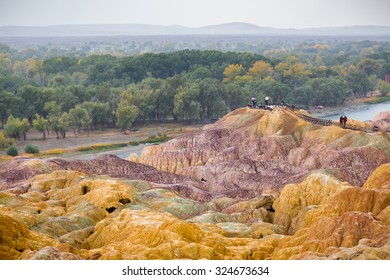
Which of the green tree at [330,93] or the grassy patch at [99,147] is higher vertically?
the grassy patch at [99,147]

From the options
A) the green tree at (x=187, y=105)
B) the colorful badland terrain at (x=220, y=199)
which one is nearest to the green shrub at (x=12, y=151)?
the colorful badland terrain at (x=220, y=199)

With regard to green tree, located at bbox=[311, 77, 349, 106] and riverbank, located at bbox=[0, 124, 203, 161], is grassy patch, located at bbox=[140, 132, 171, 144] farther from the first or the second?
green tree, located at bbox=[311, 77, 349, 106]

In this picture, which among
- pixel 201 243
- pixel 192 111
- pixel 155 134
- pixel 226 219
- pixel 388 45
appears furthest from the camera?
pixel 388 45

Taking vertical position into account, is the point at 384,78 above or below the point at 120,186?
below

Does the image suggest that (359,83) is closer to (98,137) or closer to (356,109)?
(356,109)

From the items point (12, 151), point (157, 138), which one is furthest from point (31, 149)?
point (157, 138)

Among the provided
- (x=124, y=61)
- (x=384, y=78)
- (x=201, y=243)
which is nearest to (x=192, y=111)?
(x=124, y=61)

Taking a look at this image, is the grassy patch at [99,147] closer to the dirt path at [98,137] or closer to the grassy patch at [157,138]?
the dirt path at [98,137]

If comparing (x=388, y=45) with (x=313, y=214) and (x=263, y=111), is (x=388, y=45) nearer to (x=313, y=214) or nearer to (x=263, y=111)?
(x=263, y=111)
